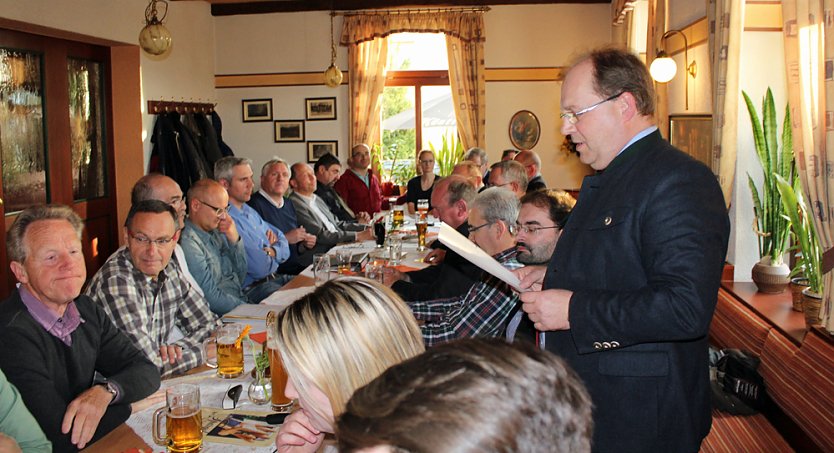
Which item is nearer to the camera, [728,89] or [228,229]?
[228,229]

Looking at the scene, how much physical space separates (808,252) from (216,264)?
3244 millimetres

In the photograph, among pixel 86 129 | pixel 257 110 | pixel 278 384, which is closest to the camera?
pixel 278 384

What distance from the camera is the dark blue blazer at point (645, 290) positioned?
179cm

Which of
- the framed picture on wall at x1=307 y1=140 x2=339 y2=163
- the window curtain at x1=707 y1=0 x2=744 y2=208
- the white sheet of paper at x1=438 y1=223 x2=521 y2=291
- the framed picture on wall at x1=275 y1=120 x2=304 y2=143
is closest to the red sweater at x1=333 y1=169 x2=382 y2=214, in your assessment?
the framed picture on wall at x1=307 y1=140 x2=339 y2=163

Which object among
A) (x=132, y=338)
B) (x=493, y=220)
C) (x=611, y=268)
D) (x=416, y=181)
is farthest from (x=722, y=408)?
(x=416, y=181)

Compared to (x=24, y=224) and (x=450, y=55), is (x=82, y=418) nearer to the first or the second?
(x=24, y=224)

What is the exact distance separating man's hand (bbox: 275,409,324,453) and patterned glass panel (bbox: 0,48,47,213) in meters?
5.83

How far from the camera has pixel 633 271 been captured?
1.92 metres

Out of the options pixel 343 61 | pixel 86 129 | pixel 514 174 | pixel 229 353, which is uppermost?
pixel 343 61

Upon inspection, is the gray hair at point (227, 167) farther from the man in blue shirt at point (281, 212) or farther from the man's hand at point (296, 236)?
the man's hand at point (296, 236)

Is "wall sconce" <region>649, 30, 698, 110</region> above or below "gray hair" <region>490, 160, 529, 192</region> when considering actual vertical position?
above

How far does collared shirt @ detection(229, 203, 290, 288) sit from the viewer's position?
16.3 ft

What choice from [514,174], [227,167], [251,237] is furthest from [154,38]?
[514,174]

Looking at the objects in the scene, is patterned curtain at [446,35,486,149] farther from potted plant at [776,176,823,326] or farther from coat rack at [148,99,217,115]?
potted plant at [776,176,823,326]
